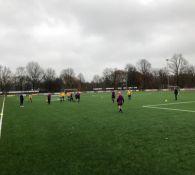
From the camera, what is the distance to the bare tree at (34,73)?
5044 inches

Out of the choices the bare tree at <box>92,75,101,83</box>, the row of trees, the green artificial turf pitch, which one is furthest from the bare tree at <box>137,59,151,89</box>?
the green artificial turf pitch

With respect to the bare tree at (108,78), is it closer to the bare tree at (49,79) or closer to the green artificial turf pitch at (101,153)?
the bare tree at (49,79)

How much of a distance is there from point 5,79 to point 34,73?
13.8 metres

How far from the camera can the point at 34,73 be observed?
427 ft

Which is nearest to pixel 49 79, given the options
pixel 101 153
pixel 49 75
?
pixel 49 75

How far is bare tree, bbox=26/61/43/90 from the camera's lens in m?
128

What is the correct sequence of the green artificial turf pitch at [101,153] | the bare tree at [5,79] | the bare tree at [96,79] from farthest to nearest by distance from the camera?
the bare tree at [96,79] < the bare tree at [5,79] < the green artificial turf pitch at [101,153]

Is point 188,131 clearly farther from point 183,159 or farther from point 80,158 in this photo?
point 80,158

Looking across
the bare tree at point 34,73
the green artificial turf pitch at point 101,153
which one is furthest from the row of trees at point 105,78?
the green artificial turf pitch at point 101,153

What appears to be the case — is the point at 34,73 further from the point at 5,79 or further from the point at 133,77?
the point at 133,77

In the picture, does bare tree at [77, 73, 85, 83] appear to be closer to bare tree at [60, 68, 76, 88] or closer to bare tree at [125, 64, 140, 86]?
bare tree at [60, 68, 76, 88]

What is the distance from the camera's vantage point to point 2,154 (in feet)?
29.0

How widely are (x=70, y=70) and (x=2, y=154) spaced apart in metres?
142

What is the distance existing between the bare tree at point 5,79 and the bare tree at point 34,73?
29.7 feet
